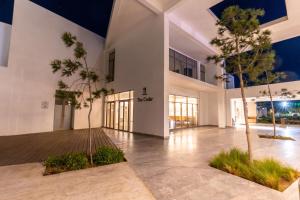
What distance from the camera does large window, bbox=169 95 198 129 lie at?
42.0ft

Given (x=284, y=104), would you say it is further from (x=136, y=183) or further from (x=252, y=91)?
(x=136, y=183)

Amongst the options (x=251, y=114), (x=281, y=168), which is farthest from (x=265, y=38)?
(x=251, y=114)

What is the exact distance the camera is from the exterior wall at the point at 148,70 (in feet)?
29.7

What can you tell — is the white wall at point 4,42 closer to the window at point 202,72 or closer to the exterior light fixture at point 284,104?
the window at point 202,72

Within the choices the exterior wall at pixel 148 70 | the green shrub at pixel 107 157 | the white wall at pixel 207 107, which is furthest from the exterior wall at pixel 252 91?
the green shrub at pixel 107 157

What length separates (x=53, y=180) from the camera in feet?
11.2

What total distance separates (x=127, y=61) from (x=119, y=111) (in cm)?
402

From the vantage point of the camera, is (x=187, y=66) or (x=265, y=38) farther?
(x=187, y=66)

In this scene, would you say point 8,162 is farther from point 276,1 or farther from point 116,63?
point 276,1

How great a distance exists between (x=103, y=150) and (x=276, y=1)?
477 inches

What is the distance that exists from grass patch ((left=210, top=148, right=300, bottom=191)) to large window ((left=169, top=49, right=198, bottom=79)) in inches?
381

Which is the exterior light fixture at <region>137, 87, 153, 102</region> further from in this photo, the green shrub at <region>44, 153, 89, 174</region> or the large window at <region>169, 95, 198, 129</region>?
the green shrub at <region>44, 153, 89, 174</region>

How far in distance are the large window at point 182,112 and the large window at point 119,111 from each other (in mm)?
3299

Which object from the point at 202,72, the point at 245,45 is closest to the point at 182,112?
the point at 202,72
